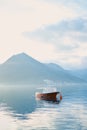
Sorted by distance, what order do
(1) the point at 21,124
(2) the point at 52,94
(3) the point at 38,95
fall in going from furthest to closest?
(3) the point at 38,95 < (2) the point at 52,94 < (1) the point at 21,124

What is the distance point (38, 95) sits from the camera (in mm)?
145625

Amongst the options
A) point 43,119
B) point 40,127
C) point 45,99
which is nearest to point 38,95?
point 45,99

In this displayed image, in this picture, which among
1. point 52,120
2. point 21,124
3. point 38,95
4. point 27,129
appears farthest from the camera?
point 38,95

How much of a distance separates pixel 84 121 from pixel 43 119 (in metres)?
8.42

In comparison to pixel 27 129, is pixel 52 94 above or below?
above

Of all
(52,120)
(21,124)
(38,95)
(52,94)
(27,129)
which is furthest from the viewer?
(38,95)

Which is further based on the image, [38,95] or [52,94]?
[38,95]

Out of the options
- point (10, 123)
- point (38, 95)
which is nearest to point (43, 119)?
point (10, 123)

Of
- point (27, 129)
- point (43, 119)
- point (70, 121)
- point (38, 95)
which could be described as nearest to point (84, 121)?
point (70, 121)

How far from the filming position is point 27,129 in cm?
5912

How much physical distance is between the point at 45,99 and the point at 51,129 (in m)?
80.2

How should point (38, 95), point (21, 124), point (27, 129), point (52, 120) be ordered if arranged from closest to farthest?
point (27, 129) < point (21, 124) < point (52, 120) < point (38, 95)

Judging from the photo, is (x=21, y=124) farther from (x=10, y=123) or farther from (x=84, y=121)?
(x=84, y=121)

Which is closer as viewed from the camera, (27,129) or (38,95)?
(27,129)
